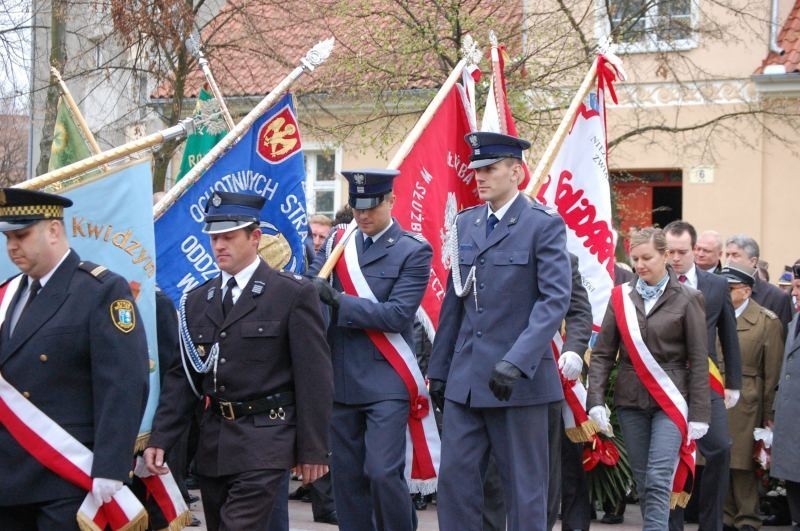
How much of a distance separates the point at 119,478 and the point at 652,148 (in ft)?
51.8

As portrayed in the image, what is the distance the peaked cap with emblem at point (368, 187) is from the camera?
7.30 meters

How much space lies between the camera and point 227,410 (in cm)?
593

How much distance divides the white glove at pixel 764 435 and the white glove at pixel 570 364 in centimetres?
311

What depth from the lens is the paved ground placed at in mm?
9633

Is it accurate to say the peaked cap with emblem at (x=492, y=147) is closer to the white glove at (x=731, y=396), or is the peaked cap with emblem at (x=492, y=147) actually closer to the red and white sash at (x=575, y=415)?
the red and white sash at (x=575, y=415)

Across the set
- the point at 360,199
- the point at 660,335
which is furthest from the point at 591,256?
the point at 360,199

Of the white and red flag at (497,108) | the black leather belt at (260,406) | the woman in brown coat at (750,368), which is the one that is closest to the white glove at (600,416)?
the white and red flag at (497,108)

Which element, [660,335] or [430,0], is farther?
[430,0]

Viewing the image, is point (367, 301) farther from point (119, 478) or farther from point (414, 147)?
point (119, 478)

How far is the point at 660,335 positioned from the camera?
8.21 m

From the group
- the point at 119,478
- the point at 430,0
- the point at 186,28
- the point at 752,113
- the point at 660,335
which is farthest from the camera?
the point at 752,113

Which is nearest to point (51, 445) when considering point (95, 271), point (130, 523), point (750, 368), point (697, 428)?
point (130, 523)

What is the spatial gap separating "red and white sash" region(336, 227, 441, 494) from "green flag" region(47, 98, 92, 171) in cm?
203

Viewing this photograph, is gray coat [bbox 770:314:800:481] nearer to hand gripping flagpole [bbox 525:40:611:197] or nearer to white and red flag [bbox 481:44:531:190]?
hand gripping flagpole [bbox 525:40:611:197]
